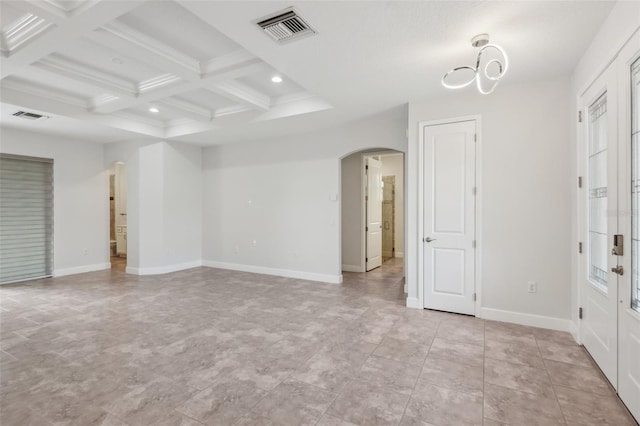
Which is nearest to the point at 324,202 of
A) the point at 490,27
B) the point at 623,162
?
the point at 490,27

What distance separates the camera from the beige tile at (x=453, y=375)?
2.38 metres

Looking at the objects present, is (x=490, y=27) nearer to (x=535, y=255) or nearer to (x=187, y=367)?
(x=535, y=255)

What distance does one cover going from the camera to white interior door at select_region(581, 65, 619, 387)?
2.32 m

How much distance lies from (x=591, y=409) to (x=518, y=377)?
18.3 inches

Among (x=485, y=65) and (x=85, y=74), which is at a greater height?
(x=85, y=74)

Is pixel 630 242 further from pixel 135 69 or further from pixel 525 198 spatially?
pixel 135 69

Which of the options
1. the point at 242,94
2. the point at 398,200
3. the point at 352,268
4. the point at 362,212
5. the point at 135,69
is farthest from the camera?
the point at 398,200

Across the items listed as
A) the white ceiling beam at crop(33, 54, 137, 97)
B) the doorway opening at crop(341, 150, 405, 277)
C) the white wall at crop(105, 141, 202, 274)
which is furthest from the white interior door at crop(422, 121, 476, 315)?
the white wall at crop(105, 141, 202, 274)

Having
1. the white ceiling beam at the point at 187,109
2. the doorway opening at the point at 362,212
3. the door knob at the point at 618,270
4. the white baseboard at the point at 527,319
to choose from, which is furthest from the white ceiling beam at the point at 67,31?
the doorway opening at the point at 362,212

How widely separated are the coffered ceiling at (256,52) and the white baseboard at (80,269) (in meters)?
2.92

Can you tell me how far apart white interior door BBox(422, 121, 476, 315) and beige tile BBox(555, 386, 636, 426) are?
1.63 metres

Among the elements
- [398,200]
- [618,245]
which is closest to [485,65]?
[618,245]

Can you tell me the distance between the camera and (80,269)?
670 cm

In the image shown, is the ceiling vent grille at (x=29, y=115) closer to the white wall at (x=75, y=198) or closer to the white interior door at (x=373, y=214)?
the white wall at (x=75, y=198)
